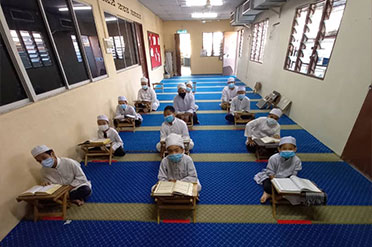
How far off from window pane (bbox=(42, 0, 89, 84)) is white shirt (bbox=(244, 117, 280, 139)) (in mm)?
3835

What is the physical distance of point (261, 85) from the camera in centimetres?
748

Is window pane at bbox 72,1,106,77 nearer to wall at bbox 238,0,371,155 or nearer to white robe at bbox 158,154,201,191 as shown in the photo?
white robe at bbox 158,154,201,191

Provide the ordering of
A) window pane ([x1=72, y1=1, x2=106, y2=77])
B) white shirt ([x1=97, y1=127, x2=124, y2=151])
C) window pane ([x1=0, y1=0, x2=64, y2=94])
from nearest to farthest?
window pane ([x1=0, y1=0, x2=64, y2=94]) → white shirt ([x1=97, y1=127, x2=124, y2=151]) → window pane ([x1=72, y1=1, x2=106, y2=77])

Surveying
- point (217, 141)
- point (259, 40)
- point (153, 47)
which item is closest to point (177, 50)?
point (153, 47)

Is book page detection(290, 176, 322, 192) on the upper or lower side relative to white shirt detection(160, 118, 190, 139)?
lower

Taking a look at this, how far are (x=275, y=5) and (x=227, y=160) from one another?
571 cm

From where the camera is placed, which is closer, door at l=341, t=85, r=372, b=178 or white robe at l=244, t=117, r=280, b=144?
door at l=341, t=85, r=372, b=178

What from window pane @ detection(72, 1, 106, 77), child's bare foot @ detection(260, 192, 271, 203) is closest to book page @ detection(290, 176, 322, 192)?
child's bare foot @ detection(260, 192, 271, 203)

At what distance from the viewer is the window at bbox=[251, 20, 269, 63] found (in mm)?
7447

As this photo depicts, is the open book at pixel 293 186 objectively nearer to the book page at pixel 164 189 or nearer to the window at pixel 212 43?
the book page at pixel 164 189

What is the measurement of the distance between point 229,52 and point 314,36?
8867 mm

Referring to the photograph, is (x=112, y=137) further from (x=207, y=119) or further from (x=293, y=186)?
(x=293, y=186)

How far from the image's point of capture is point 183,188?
209 cm

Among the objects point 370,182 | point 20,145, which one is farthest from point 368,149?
point 20,145
